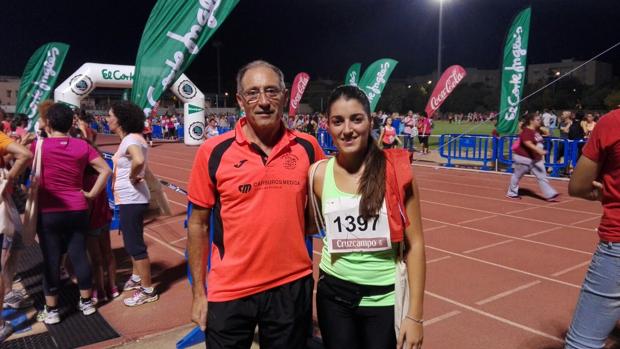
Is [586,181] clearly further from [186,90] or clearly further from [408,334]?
[186,90]

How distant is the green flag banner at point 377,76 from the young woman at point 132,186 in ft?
44.0

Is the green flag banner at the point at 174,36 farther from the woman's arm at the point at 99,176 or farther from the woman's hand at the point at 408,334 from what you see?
the woman's hand at the point at 408,334

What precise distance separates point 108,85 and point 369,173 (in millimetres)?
20475

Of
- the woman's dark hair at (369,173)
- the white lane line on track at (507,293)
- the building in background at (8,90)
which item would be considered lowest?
the white lane line on track at (507,293)

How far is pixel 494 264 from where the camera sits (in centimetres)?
539

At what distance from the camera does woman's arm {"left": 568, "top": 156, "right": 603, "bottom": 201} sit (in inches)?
93.0

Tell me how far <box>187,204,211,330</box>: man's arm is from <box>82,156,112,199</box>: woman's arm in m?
2.25

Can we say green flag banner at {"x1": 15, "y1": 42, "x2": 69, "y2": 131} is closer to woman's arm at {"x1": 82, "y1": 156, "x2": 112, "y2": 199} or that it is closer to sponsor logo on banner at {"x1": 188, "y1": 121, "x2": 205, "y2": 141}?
woman's arm at {"x1": 82, "y1": 156, "x2": 112, "y2": 199}

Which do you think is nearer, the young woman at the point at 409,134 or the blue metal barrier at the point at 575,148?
the blue metal barrier at the point at 575,148

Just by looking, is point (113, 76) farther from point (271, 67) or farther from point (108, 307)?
point (271, 67)

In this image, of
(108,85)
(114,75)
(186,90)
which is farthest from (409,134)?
(108,85)

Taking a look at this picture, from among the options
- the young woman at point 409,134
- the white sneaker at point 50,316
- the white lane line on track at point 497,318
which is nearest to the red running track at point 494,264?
the white lane line on track at point 497,318

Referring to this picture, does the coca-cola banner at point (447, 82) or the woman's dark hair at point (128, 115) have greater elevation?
the coca-cola banner at point (447, 82)

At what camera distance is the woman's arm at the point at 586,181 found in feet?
7.75
